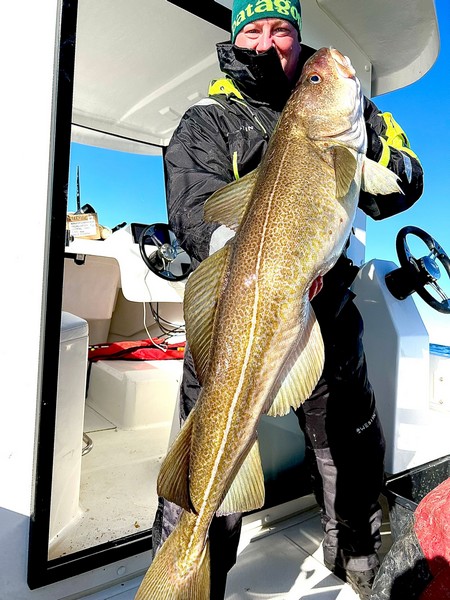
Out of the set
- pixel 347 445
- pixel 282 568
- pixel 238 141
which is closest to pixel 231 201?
pixel 238 141

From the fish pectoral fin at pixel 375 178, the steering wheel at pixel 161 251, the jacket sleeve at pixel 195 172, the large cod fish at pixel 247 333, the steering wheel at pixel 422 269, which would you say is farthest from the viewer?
the steering wheel at pixel 161 251

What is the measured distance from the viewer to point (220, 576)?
70.1 inches

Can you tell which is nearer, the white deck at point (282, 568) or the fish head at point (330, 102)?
the fish head at point (330, 102)

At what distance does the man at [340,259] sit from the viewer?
5.89 feet

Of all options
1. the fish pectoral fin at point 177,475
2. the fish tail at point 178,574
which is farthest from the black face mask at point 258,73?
the fish tail at point 178,574

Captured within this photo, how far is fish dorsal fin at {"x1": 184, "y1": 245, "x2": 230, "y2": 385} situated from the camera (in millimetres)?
1312

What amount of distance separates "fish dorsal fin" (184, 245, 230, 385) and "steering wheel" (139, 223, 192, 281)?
107 inches

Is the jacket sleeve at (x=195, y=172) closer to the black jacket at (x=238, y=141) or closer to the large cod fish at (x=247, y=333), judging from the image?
the black jacket at (x=238, y=141)

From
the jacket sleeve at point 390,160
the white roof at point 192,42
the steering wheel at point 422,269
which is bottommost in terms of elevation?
the steering wheel at point 422,269

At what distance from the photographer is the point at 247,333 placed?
48.9 inches

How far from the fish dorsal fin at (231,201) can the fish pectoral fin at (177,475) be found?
65cm

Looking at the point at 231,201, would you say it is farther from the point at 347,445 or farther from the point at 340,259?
the point at 347,445

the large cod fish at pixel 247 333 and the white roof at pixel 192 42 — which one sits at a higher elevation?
the white roof at pixel 192 42

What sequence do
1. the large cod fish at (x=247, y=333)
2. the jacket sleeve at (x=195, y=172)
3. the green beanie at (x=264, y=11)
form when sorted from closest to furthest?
the large cod fish at (x=247, y=333) → the jacket sleeve at (x=195, y=172) → the green beanie at (x=264, y=11)
